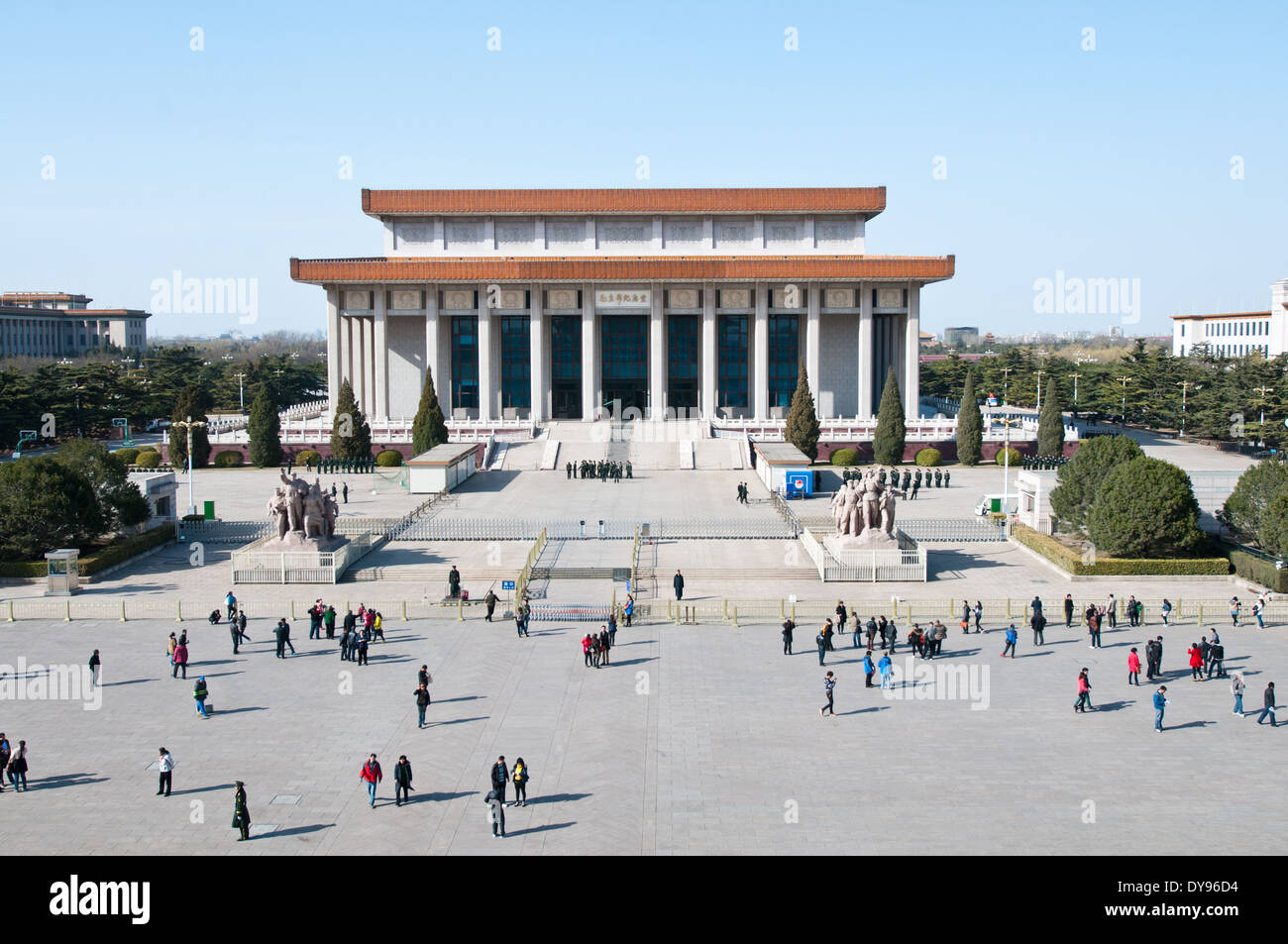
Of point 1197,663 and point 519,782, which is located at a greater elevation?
point 1197,663

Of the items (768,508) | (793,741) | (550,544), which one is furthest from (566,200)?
(793,741)

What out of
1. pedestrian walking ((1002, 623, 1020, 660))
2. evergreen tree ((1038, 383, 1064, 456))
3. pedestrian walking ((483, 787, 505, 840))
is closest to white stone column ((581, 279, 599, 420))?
evergreen tree ((1038, 383, 1064, 456))

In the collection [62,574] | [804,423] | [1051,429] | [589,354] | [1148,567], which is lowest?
[62,574]

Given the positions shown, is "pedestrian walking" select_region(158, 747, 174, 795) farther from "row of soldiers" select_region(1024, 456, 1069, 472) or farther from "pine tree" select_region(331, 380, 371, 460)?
"row of soldiers" select_region(1024, 456, 1069, 472)

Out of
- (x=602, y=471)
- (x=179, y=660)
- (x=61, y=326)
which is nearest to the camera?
(x=179, y=660)

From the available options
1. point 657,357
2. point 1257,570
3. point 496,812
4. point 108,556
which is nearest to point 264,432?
point 657,357

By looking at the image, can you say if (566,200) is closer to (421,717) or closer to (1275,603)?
(1275,603)

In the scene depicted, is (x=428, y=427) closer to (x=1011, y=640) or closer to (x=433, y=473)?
(x=433, y=473)
